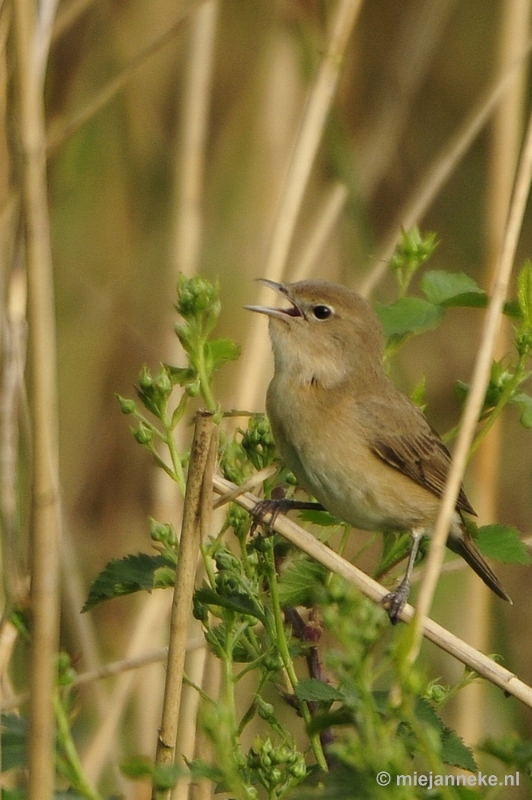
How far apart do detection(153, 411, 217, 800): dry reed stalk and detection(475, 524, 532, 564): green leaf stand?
595mm

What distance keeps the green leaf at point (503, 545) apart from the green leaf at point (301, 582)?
322 millimetres

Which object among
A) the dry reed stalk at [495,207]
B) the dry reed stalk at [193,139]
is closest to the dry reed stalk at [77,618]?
the dry reed stalk at [193,139]

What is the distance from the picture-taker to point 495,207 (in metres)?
3.69

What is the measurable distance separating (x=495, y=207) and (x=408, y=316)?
180cm

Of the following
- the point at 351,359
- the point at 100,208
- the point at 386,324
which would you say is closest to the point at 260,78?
the point at 100,208

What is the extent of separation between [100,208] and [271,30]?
101 centimetres

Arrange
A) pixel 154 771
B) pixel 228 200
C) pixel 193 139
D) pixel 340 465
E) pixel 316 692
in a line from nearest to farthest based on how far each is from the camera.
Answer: pixel 154 771 < pixel 316 692 < pixel 340 465 < pixel 193 139 < pixel 228 200

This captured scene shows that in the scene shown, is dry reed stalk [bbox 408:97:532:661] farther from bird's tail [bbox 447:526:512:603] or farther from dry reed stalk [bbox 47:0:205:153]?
dry reed stalk [bbox 47:0:205:153]

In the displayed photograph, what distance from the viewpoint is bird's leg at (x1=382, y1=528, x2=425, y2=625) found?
2119mm

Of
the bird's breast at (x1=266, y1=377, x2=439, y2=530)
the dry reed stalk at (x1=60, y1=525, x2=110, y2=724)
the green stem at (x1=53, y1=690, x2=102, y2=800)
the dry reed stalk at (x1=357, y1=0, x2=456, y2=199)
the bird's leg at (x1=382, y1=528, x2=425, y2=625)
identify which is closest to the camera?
the green stem at (x1=53, y1=690, x2=102, y2=800)

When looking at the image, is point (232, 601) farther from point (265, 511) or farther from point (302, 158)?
point (302, 158)

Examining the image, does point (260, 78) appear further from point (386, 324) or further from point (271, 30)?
point (386, 324)

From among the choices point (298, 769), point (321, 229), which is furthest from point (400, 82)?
point (298, 769)

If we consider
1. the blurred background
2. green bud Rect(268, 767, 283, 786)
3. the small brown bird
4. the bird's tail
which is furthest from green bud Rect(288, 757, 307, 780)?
the blurred background
